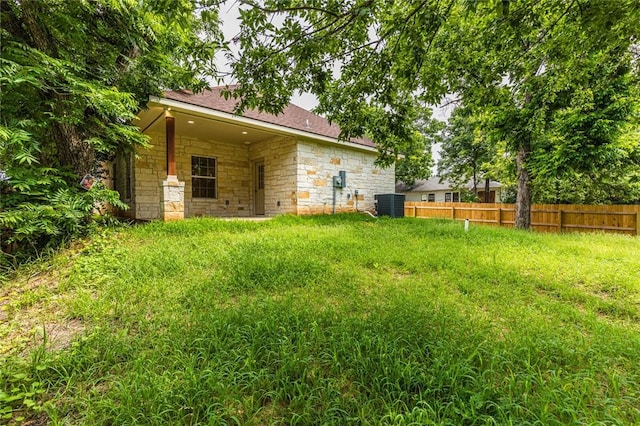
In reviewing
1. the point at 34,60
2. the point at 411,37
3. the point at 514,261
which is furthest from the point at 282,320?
the point at 34,60

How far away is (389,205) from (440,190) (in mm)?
13697

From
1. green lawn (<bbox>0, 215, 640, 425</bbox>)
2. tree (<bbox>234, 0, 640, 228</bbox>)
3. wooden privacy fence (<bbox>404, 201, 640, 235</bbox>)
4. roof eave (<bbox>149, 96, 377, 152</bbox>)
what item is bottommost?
green lawn (<bbox>0, 215, 640, 425</bbox>)

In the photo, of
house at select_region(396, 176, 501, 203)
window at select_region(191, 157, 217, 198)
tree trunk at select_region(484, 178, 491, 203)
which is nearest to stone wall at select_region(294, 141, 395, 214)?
window at select_region(191, 157, 217, 198)

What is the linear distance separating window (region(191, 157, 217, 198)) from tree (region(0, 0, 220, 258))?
386 centimetres

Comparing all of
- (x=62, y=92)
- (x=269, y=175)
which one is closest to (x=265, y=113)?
(x=269, y=175)

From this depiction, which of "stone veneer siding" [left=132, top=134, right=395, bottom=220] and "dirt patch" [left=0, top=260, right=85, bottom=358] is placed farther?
"stone veneer siding" [left=132, top=134, right=395, bottom=220]

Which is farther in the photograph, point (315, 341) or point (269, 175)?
point (269, 175)

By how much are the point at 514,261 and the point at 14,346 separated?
5684mm

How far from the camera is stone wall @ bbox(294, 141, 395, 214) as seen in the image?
8672 mm

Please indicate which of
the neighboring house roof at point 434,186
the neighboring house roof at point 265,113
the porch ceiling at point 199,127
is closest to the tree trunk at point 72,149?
the neighboring house roof at point 265,113

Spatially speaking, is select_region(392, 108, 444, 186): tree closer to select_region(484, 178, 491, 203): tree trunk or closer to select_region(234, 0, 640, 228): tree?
select_region(484, 178, 491, 203): tree trunk

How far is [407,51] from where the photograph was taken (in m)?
2.79

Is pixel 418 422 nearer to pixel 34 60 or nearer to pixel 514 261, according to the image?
pixel 514 261

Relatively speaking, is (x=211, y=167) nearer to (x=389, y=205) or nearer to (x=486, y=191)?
(x=389, y=205)
